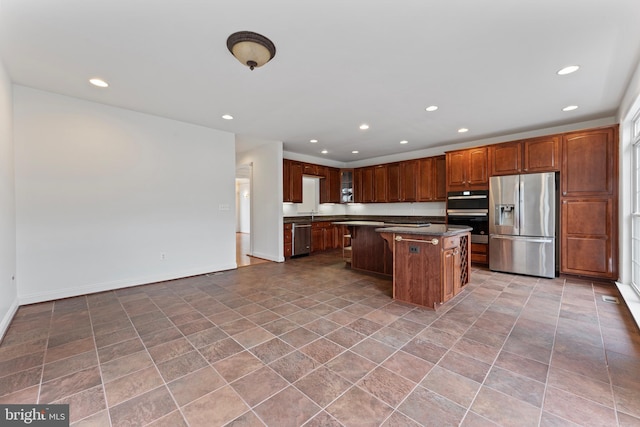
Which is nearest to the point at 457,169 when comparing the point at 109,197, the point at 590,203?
the point at 590,203

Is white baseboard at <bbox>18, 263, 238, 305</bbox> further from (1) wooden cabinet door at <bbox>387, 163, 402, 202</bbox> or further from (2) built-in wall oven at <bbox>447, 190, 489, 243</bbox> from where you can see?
(2) built-in wall oven at <bbox>447, 190, 489, 243</bbox>

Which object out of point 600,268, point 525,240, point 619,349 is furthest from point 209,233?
point 600,268

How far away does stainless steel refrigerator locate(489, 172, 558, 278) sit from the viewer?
4220 mm

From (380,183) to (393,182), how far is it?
15.3 inches

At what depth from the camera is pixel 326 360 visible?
2000mm

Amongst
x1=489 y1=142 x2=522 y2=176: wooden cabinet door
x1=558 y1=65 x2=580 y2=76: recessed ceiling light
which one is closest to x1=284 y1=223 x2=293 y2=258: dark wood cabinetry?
x1=489 y1=142 x2=522 y2=176: wooden cabinet door

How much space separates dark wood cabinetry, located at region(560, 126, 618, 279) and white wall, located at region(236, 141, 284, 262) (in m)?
5.11

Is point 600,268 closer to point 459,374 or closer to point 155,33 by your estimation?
point 459,374

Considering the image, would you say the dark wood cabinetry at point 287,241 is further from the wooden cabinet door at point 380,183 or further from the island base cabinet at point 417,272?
the island base cabinet at point 417,272

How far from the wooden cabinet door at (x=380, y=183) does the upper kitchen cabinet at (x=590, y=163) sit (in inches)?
140

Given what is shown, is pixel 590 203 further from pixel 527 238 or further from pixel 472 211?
pixel 472 211

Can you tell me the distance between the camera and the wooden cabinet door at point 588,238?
387cm

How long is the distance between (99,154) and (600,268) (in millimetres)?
7617

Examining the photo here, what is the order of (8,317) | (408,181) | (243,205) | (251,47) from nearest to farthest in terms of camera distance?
(251,47) → (8,317) → (408,181) → (243,205)
